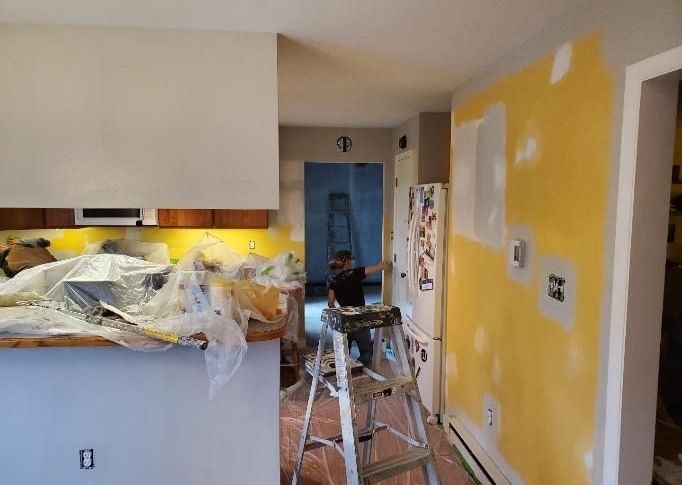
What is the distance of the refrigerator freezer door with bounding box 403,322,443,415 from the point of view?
3443 millimetres

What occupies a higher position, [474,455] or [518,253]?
[518,253]

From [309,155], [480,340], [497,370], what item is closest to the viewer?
[497,370]

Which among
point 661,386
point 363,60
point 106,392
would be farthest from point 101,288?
point 661,386

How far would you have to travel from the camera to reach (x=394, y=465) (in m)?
1.94

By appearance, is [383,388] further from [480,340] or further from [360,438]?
[480,340]

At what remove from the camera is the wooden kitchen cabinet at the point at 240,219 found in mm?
4867

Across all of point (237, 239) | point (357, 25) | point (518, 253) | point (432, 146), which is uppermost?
point (357, 25)

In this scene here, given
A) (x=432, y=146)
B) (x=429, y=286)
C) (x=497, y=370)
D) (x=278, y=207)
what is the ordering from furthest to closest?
(x=432, y=146), (x=429, y=286), (x=497, y=370), (x=278, y=207)

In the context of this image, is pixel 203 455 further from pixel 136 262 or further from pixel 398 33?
pixel 398 33

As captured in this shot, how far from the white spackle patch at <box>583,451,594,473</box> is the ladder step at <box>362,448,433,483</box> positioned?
598 millimetres

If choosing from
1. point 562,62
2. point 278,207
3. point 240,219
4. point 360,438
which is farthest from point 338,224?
point 562,62

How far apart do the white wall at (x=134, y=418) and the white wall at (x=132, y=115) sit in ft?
2.42

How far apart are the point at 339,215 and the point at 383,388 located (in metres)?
5.91

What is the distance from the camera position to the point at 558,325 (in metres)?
1.97
